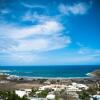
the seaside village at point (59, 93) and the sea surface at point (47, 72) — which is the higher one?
the sea surface at point (47, 72)

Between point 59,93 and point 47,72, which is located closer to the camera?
point 59,93

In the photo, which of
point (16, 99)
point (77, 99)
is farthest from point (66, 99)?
point (16, 99)

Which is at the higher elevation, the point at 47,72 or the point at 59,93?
the point at 47,72

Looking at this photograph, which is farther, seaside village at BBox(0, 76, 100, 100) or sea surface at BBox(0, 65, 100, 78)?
sea surface at BBox(0, 65, 100, 78)

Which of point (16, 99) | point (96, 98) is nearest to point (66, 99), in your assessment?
point (96, 98)

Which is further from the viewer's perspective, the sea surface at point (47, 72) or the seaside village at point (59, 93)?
the sea surface at point (47, 72)

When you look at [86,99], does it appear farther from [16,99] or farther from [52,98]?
[16,99]

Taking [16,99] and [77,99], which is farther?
[77,99]

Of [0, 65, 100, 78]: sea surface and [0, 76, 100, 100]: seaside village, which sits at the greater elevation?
[0, 65, 100, 78]: sea surface

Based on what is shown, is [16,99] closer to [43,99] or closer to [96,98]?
[43,99]
